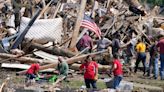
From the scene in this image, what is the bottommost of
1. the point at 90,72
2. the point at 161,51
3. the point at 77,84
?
the point at 77,84

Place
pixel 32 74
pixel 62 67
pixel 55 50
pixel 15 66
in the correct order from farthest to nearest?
pixel 55 50 < pixel 15 66 < pixel 62 67 < pixel 32 74

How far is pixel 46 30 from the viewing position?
24.7 m

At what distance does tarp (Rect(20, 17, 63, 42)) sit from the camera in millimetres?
24328

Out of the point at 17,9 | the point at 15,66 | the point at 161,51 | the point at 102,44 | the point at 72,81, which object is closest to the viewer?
the point at 72,81

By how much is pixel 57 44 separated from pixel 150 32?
8535 millimetres

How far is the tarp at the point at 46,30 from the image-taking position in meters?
24.3

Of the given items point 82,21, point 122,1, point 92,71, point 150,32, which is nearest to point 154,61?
point 82,21

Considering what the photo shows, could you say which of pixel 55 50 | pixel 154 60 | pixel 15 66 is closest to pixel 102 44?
pixel 55 50

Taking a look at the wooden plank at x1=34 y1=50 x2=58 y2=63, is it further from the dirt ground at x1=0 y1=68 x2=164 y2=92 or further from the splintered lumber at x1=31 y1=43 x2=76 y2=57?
the dirt ground at x1=0 y1=68 x2=164 y2=92

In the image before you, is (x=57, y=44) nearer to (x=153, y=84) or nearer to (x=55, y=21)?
(x=55, y=21)

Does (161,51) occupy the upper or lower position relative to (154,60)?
upper

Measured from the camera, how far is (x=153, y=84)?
21000 mm

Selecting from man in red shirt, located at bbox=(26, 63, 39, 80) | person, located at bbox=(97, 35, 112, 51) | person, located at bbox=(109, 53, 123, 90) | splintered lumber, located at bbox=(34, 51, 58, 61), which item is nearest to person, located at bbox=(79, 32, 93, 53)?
person, located at bbox=(97, 35, 112, 51)

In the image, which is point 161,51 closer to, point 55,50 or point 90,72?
point 55,50
